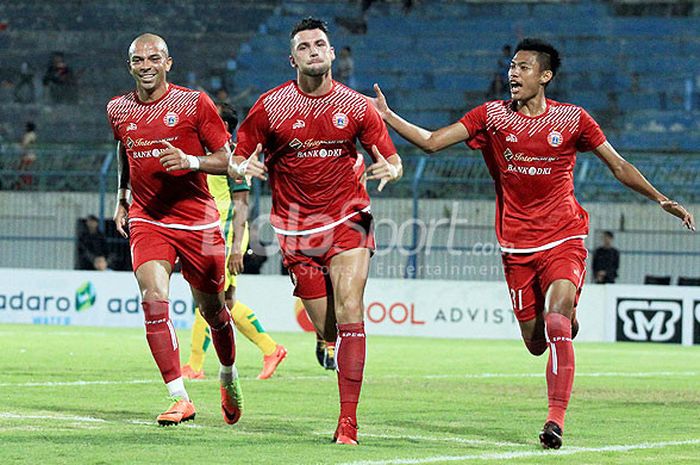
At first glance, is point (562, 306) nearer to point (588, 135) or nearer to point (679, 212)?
point (679, 212)

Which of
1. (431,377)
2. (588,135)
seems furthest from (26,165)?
(588,135)

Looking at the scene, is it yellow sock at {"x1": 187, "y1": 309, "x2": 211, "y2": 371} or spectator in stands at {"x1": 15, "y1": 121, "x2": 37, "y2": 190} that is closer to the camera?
yellow sock at {"x1": 187, "y1": 309, "x2": 211, "y2": 371}

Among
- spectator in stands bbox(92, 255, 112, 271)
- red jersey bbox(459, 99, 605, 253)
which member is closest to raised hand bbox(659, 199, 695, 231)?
red jersey bbox(459, 99, 605, 253)

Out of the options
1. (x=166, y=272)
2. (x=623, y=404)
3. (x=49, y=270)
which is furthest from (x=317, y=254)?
(x=49, y=270)

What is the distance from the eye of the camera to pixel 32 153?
25547 mm

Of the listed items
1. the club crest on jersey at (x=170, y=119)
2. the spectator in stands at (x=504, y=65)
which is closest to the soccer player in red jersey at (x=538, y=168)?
the club crest on jersey at (x=170, y=119)

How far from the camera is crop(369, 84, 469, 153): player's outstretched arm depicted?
898cm

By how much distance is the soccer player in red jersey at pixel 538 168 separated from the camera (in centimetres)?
928

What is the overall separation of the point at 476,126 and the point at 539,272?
102cm

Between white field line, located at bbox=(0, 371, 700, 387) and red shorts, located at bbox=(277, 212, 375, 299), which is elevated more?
red shorts, located at bbox=(277, 212, 375, 299)

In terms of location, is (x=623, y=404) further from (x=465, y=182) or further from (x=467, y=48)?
(x=467, y=48)

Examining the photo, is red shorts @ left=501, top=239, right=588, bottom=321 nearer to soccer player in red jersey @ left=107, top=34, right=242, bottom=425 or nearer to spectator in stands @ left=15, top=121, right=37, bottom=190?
soccer player in red jersey @ left=107, top=34, right=242, bottom=425

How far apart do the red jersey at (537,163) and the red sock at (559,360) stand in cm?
59

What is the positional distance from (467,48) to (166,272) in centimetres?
2271
